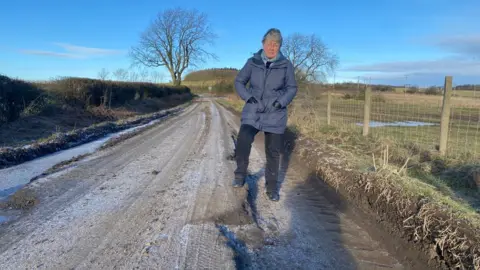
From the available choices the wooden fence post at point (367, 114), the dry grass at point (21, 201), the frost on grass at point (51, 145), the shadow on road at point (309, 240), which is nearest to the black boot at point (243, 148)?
the shadow on road at point (309, 240)

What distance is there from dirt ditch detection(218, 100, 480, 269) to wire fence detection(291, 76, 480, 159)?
8.88 feet

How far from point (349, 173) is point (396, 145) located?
2.88 meters

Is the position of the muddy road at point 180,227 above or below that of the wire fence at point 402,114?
below

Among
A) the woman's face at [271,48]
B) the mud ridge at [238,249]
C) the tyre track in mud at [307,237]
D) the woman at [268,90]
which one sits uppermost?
the woman's face at [271,48]

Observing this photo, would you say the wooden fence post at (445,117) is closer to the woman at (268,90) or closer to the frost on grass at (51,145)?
the woman at (268,90)

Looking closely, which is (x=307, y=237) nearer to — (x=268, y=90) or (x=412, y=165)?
(x=268, y=90)

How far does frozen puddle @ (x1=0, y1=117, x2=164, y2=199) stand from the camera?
4625 millimetres

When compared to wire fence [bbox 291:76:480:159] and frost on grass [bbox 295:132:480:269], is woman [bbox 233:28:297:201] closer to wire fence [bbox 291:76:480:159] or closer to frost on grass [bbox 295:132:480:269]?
frost on grass [bbox 295:132:480:269]

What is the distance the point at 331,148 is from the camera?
6.65m

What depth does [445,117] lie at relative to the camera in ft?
20.4

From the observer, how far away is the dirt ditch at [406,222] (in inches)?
103

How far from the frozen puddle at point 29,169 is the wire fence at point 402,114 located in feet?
20.5

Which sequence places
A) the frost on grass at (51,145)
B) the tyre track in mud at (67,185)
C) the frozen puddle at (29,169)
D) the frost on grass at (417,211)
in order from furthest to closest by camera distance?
the frost on grass at (51,145), the frozen puddle at (29,169), the tyre track in mud at (67,185), the frost on grass at (417,211)

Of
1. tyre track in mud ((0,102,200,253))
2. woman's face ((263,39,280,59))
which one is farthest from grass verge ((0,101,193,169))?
woman's face ((263,39,280,59))
